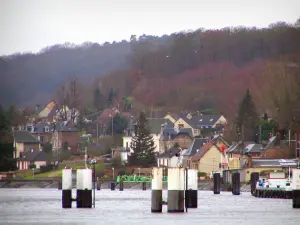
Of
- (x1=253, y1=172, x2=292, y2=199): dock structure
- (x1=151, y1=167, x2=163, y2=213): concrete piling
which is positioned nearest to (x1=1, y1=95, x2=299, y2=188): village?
(x1=253, y1=172, x2=292, y2=199): dock structure

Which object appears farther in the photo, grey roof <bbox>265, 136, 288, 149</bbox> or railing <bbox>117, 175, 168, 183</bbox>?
railing <bbox>117, 175, 168, 183</bbox>

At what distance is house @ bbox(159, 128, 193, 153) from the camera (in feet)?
603

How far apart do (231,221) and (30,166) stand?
111321 millimetres

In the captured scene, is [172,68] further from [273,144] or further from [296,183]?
[296,183]

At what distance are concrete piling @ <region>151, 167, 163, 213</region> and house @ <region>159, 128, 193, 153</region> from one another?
4555 inches

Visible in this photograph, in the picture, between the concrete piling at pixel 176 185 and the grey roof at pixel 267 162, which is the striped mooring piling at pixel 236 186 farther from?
the concrete piling at pixel 176 185

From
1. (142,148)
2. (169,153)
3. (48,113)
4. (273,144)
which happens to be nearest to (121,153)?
(169,153)

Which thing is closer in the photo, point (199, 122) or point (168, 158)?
point (168, 158)

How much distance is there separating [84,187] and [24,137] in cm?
12112

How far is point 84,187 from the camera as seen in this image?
64750mm

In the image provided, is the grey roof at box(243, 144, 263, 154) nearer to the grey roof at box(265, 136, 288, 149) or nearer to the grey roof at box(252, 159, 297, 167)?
the grey roof at box(265, 136, 288, 149)

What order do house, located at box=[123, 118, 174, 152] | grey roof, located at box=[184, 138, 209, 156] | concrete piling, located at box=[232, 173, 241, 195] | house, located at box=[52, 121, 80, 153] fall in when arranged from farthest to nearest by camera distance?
house, located at box=[123, 118, 174, 152]
house, located at box=[52, 121, 80, 153]
grey roof, located at box=[184, 138, 209, 156]
concrete piling, located at box=[232, 173, 241, 195]

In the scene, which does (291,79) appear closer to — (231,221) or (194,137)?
(194,137)

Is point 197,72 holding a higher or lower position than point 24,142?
higher
